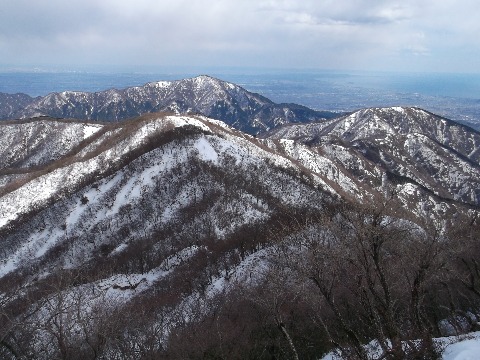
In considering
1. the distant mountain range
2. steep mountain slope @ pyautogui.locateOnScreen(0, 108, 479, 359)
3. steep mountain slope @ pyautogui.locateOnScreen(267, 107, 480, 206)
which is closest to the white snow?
the distant mountain range

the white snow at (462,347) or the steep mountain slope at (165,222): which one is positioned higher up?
the white snow at (462,347)

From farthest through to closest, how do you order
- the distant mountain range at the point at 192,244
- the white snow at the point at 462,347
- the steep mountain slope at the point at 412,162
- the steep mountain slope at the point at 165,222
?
the steep mountain slope at the point at 412,162 → the steep mountain slope at the point at 165,222 → the distant mountain range at the point at 192,244 → the white snow at the point at 462,347

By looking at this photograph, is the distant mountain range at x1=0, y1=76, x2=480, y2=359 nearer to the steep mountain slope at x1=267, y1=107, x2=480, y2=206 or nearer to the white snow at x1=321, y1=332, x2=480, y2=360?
the white snow at x1=321, y1=332, x2=480, y2=360

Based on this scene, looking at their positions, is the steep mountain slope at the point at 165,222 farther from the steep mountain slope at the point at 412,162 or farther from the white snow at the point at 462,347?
the steep mountain slope at the point at 412,162

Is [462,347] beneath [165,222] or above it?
above

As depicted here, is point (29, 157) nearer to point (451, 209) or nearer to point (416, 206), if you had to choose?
point (416, 206)

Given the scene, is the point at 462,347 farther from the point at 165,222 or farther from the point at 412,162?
the point at 412,162

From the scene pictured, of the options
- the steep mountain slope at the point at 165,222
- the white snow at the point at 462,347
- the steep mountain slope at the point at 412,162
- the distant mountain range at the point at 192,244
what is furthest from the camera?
the steep mountain slope at the point at 412,162

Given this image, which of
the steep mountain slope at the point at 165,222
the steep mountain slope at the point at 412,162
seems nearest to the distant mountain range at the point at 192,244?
the steep mountain slope at the point at 165,222

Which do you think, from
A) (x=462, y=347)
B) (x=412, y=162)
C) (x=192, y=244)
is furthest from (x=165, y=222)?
(x=412, y=162)

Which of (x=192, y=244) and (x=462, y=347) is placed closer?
(x=462, y=347)

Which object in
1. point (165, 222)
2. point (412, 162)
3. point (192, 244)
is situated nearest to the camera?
point (192, 244)
